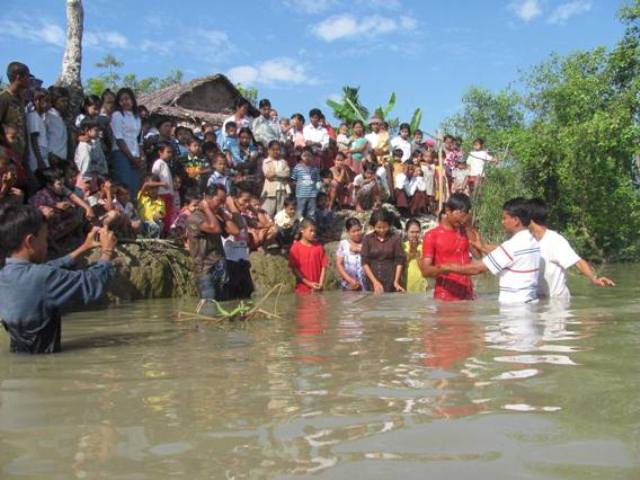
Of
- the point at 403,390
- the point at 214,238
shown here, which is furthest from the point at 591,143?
the point at 403,390

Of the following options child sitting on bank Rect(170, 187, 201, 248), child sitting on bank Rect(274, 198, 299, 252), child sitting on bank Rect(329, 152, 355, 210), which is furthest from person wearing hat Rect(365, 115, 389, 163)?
child sitting on bank Rect(170, 187, 201, 248)

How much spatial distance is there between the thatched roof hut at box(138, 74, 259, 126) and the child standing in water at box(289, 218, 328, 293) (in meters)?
8.22

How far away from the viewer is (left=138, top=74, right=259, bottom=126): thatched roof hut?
1741cm

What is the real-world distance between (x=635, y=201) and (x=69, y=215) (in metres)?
17.3

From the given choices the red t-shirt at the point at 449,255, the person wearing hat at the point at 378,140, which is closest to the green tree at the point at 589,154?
the person wearing hat at the point at 378,140

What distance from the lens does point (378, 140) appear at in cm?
1475

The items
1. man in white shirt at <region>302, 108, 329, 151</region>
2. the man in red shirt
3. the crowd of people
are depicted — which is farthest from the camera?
man in white shirt at <region>302, 108, 329, 151</region>

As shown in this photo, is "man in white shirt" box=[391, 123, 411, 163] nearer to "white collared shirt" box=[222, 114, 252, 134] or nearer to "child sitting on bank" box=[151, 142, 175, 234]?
"white collared shirt" box=[222, 114, 252, 134]

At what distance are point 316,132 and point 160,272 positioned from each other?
5.76 metres

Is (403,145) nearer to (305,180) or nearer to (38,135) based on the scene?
(305,180)

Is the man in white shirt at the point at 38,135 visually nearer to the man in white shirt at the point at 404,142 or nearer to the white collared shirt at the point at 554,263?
the white collared shirt at the point at 554,263

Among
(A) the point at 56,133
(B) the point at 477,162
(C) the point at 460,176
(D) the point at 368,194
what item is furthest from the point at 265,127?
(B) the point at 477,162

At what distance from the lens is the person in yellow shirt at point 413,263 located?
9789 millimetres

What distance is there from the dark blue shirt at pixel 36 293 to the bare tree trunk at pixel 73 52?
7747 mm
